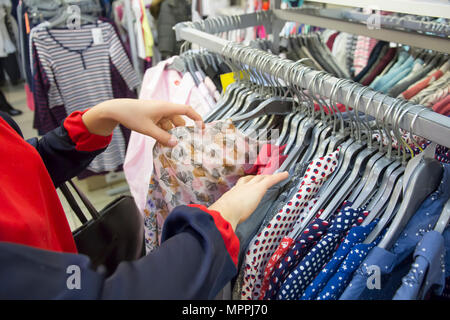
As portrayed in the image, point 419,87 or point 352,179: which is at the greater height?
point 419,87

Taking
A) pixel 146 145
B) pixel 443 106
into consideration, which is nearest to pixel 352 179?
pixel 443 106

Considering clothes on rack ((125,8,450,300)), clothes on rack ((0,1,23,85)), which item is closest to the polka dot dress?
clothes on rack ((125,8,450,300))

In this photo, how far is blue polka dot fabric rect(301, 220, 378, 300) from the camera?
634 mm

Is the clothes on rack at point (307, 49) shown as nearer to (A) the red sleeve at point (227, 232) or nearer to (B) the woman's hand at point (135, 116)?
(B) the woman's hand at point (135, 116)

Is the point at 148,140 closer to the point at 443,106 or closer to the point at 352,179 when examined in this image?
the point at 352,179

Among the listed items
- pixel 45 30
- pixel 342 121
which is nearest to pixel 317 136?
pixel 342 121

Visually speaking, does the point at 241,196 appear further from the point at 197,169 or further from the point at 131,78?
the point at 131,78

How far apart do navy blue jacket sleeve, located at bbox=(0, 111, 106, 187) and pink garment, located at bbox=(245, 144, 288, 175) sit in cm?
42

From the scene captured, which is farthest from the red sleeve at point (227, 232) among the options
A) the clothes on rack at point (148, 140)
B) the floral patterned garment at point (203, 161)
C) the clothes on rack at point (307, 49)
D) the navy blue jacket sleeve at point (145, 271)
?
the clothes on rack at point (307, 49)

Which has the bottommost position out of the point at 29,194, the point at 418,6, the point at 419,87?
the point at 29,194

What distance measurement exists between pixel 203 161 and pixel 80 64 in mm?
1636

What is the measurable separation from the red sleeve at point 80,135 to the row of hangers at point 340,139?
341mm

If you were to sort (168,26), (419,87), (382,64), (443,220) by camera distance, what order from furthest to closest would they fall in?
(168,26), (382,64), (419,87), (443,220)

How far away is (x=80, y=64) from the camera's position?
2121mm
